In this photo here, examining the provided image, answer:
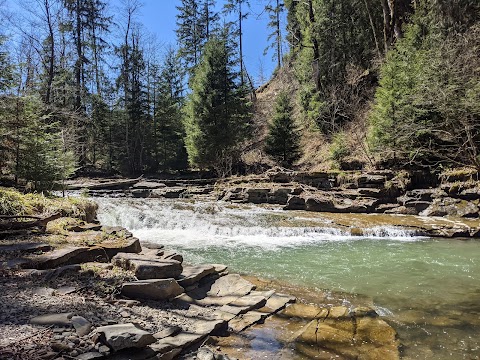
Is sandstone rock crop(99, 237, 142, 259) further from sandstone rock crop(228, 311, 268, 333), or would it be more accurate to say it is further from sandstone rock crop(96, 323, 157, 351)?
sandstone rock crop(96, 323, 157, 351)

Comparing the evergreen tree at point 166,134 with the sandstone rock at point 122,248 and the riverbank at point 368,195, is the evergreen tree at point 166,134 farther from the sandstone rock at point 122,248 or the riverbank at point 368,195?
the sandstone rock at point 122,248

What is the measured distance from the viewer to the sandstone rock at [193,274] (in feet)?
16.5

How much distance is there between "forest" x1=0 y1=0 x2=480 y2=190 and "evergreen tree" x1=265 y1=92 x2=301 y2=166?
0.21 ft

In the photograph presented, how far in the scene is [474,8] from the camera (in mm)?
15133

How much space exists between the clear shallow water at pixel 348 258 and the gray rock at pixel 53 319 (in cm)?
353

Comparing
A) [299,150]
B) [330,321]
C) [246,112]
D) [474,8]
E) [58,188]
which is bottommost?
[330,321]

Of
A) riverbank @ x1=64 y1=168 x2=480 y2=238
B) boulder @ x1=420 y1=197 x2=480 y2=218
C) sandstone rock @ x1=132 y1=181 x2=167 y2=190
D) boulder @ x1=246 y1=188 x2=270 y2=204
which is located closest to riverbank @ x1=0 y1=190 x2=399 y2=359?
riverbank @ x1=64 y1=168 x2=480 y2=238

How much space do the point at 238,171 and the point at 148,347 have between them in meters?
19.6

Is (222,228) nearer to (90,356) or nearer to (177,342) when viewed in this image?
(177,342)

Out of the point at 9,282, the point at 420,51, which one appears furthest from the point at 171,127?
the point at 9,282

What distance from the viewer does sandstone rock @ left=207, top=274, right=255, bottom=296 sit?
518 cm

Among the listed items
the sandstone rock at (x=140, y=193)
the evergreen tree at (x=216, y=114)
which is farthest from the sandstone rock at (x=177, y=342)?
the evergreen tree at (x=216, y=114)

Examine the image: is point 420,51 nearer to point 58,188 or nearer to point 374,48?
point 374,48

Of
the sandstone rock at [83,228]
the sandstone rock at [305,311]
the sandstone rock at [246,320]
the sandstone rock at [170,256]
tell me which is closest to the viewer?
the sandstone rock at [246,320]
